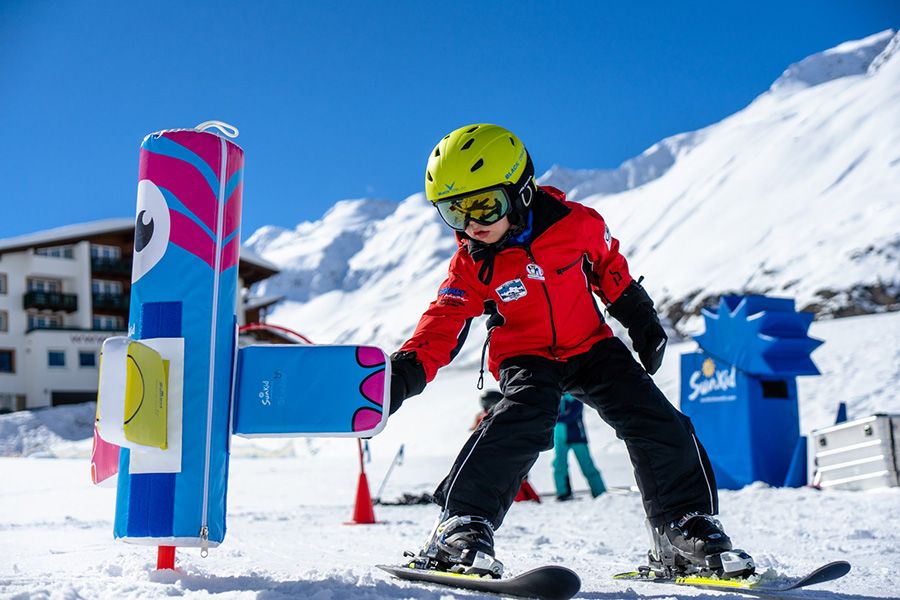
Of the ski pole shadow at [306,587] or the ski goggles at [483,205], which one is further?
the ski goggles at [483,205]

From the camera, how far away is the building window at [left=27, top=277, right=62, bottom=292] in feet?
127

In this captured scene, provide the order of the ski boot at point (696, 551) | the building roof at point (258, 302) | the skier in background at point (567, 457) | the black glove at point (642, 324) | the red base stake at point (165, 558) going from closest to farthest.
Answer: the red base stake at point (165, 558) < the ski boot at point (696, 551) < the black glove at point (642, 324) < the skier in background at point (567, 457) < the building roof at point (258, 302)

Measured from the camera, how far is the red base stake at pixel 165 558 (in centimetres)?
250

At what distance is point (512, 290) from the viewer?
3.02 m

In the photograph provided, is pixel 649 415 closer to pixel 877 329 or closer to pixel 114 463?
pixel 114 463

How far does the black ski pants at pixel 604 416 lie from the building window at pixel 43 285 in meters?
40.2

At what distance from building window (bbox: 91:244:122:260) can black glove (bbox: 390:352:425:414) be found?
4046cm

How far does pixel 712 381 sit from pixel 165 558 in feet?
22.9

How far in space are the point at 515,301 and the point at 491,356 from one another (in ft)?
0.96

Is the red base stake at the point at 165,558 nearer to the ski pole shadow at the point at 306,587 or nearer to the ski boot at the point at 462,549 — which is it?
the ski pole shadow at the point at 306,587

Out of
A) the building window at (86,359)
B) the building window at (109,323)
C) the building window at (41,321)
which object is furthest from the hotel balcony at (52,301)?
the building window at (86,359)

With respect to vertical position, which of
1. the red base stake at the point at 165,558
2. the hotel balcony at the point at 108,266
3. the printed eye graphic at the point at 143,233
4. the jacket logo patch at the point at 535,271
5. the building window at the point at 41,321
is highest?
the hotel balcony at the point at 108,266

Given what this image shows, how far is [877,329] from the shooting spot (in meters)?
16.6

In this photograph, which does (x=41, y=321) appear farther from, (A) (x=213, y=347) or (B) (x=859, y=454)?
(A) (x=213, y=347)
